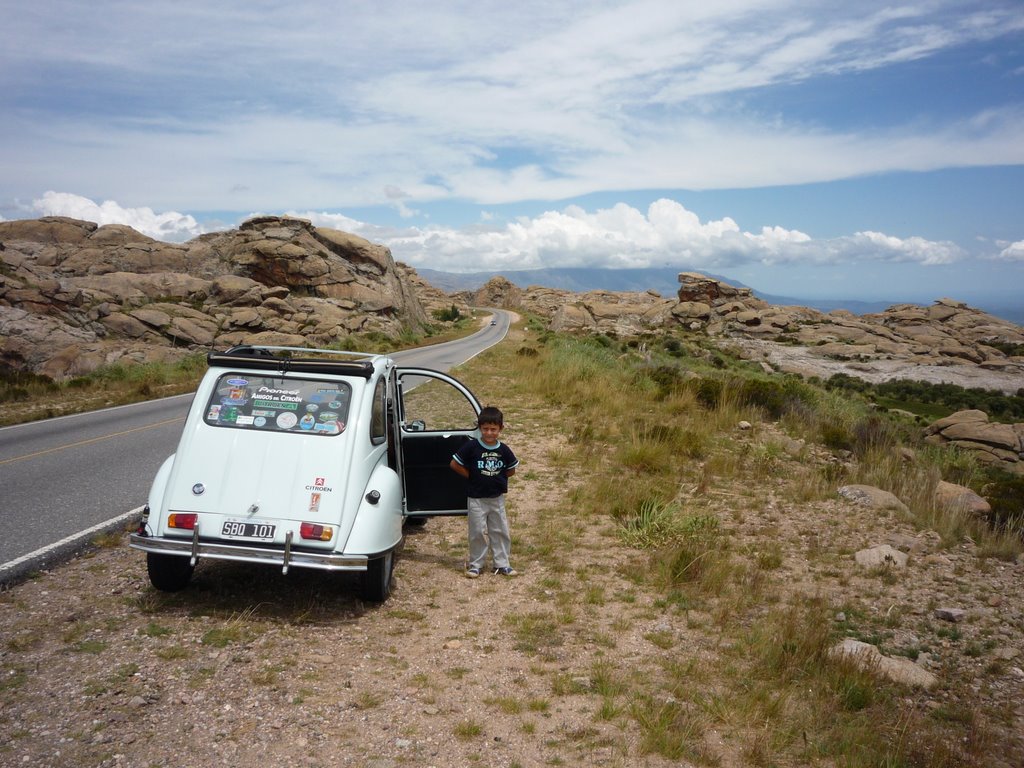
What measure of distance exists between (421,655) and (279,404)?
231cm

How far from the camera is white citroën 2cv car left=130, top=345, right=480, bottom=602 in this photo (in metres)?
5.24

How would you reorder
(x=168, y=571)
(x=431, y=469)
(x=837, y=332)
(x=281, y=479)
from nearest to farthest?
(x=281, y=479)
(x=168, y=571)
(x=431, y=469)
(x=837, y=332)

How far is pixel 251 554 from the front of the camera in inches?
201

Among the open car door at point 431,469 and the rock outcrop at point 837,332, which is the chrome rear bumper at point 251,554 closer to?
the open car door at point 431,469

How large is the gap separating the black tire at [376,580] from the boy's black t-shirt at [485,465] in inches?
41.4

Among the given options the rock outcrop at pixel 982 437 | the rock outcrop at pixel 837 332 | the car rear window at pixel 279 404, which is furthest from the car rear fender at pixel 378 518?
the rock outcrop at pixel 837 332

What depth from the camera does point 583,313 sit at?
219 feet

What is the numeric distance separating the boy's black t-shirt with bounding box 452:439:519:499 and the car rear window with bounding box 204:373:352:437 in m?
1.27

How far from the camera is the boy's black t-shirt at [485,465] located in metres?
6.52

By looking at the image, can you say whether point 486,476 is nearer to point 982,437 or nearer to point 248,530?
point 248,530

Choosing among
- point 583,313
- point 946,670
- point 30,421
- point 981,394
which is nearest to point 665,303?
point 583,313

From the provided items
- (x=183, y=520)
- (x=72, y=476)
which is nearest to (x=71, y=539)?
(x=183, y=520)

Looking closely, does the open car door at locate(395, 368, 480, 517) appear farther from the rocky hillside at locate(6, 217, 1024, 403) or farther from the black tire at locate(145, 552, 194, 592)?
the rocky hillside at locate(6, 217, 1024, 403)

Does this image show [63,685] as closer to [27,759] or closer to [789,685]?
[27,759]
